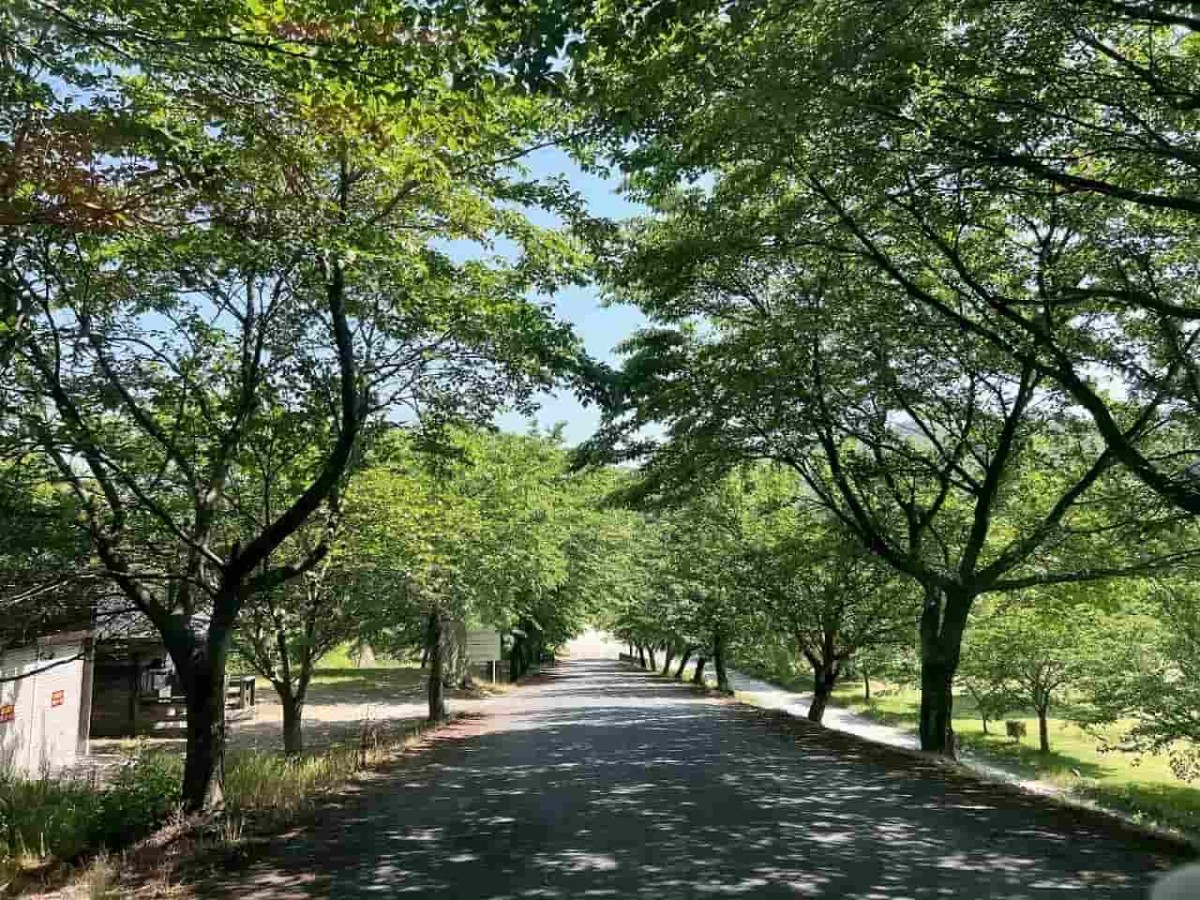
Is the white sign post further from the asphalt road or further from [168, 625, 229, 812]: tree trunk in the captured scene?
[168, 625, 229, 812]: tree trunk

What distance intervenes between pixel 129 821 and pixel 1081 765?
2372 centimetres

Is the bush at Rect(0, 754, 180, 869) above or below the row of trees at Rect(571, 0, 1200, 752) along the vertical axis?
below

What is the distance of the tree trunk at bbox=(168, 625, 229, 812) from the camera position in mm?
8305

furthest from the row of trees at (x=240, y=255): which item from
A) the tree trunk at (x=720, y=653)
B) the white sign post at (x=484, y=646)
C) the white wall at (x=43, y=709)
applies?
the white sign post at (x=484, y=646)

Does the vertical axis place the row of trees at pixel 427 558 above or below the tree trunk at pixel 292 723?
above

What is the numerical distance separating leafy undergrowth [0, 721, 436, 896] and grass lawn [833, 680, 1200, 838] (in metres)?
9.03

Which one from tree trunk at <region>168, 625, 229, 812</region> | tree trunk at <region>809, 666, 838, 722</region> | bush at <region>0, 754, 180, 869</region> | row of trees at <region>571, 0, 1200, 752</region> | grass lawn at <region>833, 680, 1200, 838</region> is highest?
row of trees at <region>571, 0, 1200, 752</region>

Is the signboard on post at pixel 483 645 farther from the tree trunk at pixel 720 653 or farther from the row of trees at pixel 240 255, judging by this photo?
the row of trees at pixel 240 255

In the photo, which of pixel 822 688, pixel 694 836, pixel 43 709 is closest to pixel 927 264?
pixel 694 836

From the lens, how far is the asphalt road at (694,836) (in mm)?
6301

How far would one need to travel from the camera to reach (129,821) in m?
8.29

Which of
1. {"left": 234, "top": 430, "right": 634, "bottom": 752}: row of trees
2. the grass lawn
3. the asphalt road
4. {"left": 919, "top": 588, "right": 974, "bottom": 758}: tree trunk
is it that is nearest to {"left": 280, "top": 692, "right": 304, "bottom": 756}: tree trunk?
{"left": 234, "top": 430, "right": 634, "bottom": 752}: row of trees

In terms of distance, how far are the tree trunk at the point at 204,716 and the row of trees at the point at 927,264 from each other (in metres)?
5.06

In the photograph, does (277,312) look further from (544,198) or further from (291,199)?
(544,198)
